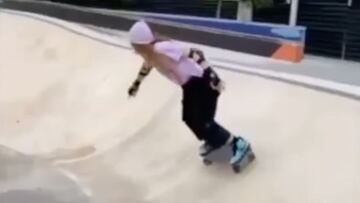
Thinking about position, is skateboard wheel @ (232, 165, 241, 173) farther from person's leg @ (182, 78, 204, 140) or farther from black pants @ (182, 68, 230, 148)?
person's leg @ (182, 78, 204, 140)

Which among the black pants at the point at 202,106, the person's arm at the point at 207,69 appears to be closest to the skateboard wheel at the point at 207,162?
the black pants at the point at 202,106

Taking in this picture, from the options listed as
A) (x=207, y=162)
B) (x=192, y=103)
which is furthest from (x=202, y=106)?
(x=207, y=162)

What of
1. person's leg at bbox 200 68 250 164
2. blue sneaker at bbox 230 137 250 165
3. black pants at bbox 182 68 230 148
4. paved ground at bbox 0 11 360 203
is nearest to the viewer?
paved ground at bbox 0 11 360 203

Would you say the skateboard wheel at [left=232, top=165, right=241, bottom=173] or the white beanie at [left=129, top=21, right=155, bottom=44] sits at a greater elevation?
the white beanie at [left=129, top=21, right=155, bottom=44]

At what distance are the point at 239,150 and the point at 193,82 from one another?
0.85m

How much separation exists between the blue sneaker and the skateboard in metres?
0.01

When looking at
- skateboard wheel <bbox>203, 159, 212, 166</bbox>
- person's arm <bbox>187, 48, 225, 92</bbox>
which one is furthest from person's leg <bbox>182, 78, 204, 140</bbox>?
skateboard wheel <bbox>203, 159, 212, 166</bbox>

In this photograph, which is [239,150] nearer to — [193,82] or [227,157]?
[227,157]

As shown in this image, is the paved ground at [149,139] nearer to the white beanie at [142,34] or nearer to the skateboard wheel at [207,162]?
the skateboard wheel at [207,162]

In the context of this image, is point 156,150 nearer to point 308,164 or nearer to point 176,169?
point 176,169

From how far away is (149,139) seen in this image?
999 centimetres

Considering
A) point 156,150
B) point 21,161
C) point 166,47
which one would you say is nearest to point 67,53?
point 21,161

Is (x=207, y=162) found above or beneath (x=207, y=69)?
beneath

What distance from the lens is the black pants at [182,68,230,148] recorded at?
824 cm
